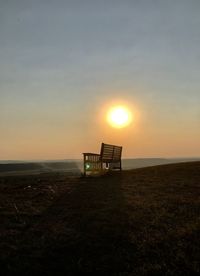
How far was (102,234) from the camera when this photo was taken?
25.4 ft

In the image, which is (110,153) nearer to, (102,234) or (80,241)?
(102,234)

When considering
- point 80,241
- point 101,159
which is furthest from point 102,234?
point 101,159

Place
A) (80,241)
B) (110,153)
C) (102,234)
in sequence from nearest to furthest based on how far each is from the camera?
1. (80,241)
2. (102,234)
3. (110,153)

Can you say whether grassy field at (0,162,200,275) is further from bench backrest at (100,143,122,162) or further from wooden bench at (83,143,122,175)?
bench backrest at (100,143,122,162)

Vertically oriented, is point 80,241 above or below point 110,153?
below

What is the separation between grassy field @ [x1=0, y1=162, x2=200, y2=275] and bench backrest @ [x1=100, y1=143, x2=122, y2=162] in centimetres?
869

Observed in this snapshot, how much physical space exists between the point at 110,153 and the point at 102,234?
1603cm

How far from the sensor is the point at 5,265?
233 inches

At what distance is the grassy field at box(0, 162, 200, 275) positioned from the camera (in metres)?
5.82

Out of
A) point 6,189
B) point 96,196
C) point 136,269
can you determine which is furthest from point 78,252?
point 6,189

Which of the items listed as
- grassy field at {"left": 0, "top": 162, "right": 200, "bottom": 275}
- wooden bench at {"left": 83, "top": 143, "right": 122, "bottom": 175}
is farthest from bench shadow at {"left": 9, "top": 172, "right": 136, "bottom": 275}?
wooden bench at {"left": 83, "top": 143, "right": 122, "bottom": 175}

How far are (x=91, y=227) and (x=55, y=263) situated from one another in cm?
244

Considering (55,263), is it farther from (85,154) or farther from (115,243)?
(85,154)

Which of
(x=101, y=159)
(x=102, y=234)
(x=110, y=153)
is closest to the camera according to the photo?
(x=102, y=234)
